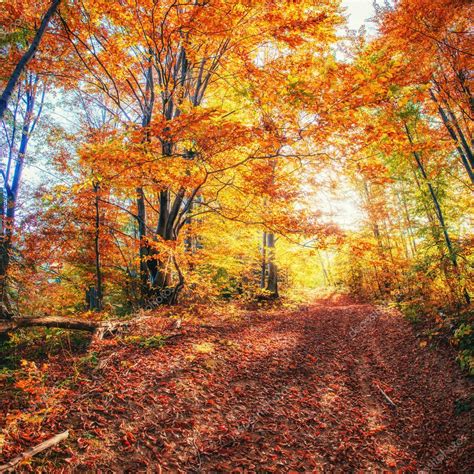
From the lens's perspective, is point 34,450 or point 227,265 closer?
point 34,450

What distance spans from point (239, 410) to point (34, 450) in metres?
2.72

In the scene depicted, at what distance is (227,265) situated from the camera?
12867 mm

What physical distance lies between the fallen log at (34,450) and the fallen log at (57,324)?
264cm

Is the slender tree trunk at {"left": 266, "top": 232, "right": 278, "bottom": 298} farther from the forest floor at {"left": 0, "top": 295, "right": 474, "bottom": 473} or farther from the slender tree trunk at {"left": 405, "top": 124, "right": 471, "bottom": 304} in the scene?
the forest floor at {"left": 0, "top": 295, "right": 474, "bottom": 473}

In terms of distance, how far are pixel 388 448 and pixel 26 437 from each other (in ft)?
15.8

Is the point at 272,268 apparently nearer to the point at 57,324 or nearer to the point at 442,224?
the point at 442,224

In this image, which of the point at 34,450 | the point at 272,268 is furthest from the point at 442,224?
the point at 34,450

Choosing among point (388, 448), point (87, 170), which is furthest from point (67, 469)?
point (87, 170)

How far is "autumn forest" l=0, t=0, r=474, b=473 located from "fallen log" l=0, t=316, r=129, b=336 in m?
0.03

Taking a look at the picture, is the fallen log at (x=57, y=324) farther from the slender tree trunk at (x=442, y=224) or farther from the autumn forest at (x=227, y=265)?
the slender tree trunk at (x=442, y=224)

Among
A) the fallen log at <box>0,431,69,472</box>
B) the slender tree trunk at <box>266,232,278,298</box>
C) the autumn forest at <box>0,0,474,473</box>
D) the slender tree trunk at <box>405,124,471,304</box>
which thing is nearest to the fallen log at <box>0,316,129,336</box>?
the autumn forest at <box>0,0,474,473</box>

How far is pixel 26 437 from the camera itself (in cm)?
292

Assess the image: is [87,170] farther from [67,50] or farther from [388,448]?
[388,448]

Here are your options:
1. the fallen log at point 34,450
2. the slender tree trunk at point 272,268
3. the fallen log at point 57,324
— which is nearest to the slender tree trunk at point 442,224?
the slender tree trunk at point 272,268
